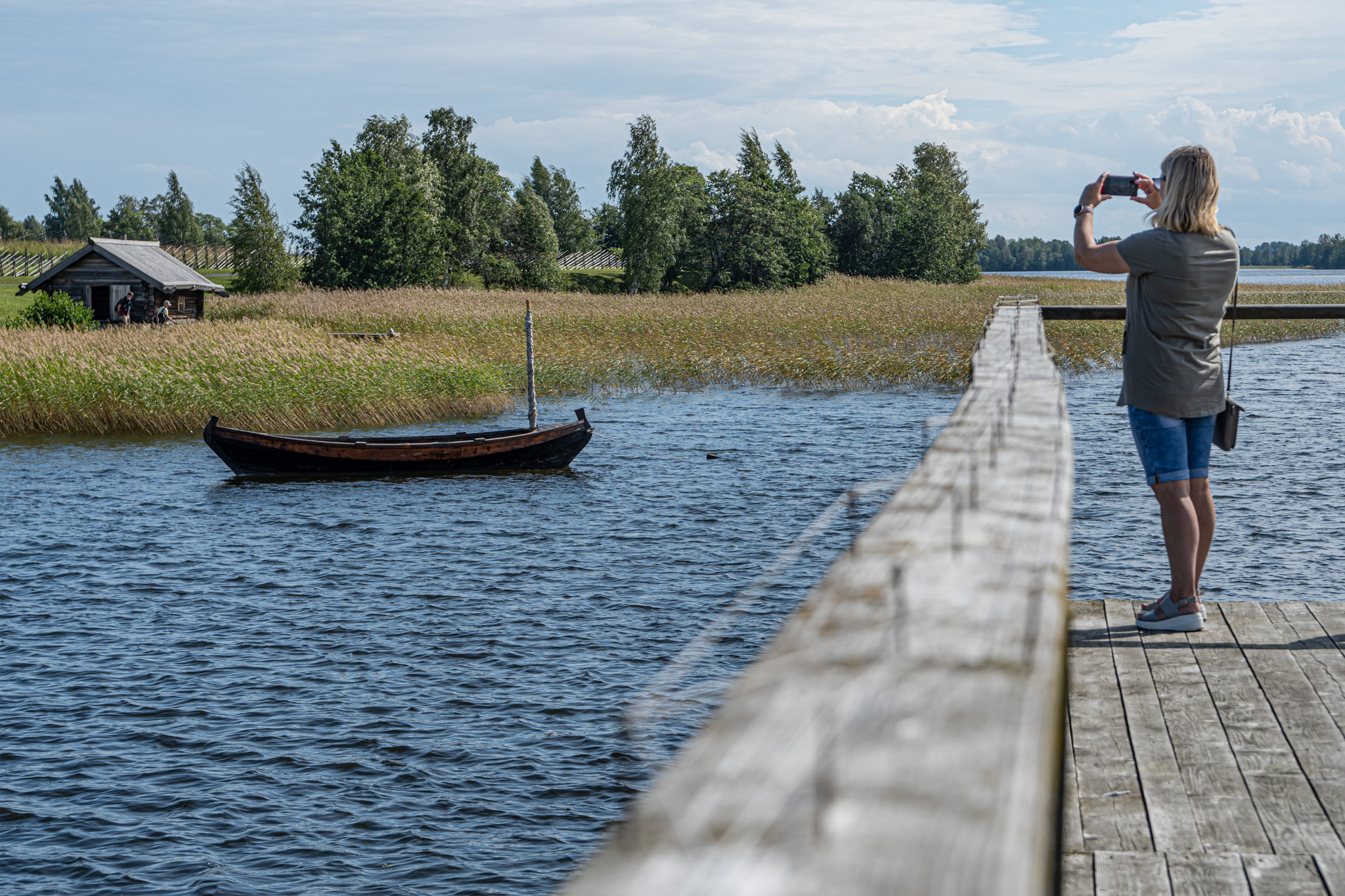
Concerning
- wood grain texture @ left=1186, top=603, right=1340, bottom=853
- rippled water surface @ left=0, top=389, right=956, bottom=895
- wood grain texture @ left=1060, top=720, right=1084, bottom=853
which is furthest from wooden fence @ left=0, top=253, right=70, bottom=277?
wood grain texture @ left=1060, top=720, right=1084, bottom=853

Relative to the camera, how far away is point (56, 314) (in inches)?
1303

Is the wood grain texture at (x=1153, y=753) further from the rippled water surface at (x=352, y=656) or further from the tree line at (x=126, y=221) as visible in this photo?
the tree line at (x=126, y=221)

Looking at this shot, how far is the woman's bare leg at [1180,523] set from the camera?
5.10 metres

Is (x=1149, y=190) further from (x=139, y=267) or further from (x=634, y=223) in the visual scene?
(x=634, y=223)

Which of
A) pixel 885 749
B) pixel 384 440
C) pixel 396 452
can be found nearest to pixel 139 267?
pixel 384 440

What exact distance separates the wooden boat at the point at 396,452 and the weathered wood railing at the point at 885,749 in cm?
1816

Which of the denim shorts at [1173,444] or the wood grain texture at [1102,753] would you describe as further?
the denim shorts at [1173,444]

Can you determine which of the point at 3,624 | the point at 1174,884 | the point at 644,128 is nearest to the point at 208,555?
the point at 3,624

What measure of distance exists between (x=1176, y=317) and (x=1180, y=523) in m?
1.00

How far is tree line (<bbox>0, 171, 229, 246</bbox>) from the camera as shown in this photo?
110188 mm

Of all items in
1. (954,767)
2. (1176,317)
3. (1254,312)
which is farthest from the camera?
(1254,312)

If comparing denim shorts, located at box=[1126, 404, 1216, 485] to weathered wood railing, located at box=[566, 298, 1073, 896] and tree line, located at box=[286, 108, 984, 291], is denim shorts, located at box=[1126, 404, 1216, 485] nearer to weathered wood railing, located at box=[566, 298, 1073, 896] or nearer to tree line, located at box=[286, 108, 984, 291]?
weathered wood railing, located at box=[566, 298, 1073, 896]

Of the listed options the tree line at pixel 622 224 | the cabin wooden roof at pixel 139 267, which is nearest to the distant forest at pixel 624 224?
the tree line at pixel 622 224

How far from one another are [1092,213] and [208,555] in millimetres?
13001
